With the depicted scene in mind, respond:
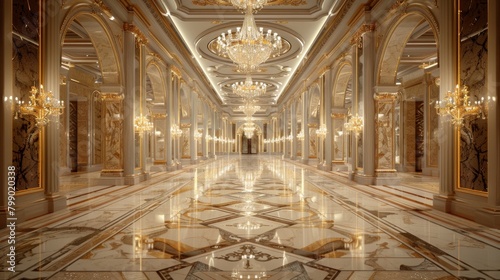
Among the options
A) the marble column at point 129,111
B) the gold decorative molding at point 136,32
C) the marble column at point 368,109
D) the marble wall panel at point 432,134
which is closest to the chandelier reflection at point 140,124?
the marble column at point 129,111

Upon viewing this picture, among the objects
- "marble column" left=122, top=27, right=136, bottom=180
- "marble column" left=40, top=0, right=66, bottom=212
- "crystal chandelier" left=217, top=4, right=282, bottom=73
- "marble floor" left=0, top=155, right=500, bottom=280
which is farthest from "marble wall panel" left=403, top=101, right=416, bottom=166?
"marble column" left=40, top=0, right=66, bottom=212

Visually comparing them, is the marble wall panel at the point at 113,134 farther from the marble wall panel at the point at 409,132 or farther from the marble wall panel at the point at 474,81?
the marble wall panel at the point at 409,132

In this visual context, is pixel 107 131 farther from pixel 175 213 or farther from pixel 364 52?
pixel 364 52

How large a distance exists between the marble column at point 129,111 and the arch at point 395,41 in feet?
20.5

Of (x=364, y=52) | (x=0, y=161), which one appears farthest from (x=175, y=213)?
(x=364, y=52)

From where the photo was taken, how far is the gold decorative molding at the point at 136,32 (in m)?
7.87

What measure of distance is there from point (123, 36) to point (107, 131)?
2.45m

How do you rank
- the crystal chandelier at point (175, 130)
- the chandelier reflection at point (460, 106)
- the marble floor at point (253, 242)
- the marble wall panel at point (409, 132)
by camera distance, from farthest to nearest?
1. the marble wall panel at point (409, 132)
2. the crystal chandelier at point (175, 130)
3. the chandelier reflection at point (460, 106)
4. the marble floor at point (253, 242)

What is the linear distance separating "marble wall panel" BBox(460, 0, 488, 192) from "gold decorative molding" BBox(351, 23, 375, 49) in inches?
141

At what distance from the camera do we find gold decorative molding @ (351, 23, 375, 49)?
7.87 metres

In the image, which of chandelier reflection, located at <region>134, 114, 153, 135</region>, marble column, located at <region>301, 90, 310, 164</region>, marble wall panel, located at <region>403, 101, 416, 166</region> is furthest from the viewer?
marble column, located at <region>301, 90, 310, 164</region>

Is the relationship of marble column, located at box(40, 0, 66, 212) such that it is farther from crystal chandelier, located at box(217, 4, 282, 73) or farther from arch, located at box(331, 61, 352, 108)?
arch, located at box(331, 61, 352, 108)

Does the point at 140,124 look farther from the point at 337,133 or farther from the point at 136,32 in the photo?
the point at 337,133

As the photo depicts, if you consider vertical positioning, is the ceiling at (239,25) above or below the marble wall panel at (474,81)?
above
